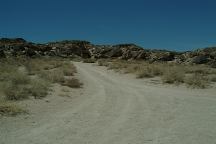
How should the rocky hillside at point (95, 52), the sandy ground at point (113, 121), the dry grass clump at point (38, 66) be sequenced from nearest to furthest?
the sandy ground at point (113, 121) < the dry grass clump at point (38, 66) < the rocky hillside at point (95, 52)

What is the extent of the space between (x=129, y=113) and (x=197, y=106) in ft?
11.2

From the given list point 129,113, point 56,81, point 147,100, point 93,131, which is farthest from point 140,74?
point 93,131

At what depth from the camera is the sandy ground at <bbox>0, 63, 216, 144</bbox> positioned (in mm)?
8000

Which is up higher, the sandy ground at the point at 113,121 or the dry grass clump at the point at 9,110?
the dry grass clump at the point at 9,110

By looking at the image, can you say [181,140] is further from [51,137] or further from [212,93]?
[212,93]

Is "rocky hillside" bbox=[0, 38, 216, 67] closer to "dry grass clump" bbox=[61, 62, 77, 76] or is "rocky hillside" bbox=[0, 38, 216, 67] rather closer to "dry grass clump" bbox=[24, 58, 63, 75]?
"dry grass clump" bbox=[24, 58, 63, 75]

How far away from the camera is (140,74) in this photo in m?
25.9

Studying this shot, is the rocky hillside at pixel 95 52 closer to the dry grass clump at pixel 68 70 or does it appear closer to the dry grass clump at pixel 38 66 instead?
the dry grass clump at pixel 38 66

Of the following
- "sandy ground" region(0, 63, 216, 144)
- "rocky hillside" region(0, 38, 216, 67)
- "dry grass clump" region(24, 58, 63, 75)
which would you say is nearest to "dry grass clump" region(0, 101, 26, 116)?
"sandy ground" region(0, 63, 216, 144)

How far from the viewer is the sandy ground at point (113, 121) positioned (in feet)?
26.2

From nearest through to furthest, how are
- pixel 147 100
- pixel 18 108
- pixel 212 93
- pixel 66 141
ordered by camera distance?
pixel 66 141 < pixel 18 108 < pixel 147 100 < pixel 212 93

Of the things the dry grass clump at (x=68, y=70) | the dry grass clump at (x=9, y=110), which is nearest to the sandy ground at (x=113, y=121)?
the dry grass clump at (x=9, y=110)

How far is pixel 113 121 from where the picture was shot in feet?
32.1

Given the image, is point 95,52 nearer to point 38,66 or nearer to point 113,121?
point 38,66
